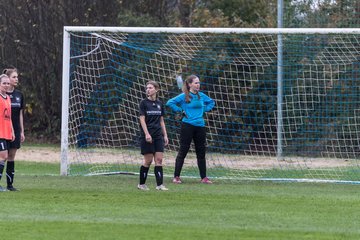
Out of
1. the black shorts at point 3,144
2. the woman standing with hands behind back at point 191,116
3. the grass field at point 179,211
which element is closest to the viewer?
the grass field at point 179,211

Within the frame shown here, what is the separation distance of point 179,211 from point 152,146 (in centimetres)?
282

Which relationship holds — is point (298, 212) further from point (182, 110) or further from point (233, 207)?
point (182, 110)

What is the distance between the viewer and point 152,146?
13906mm

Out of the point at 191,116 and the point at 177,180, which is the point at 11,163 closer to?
the point at 177,180

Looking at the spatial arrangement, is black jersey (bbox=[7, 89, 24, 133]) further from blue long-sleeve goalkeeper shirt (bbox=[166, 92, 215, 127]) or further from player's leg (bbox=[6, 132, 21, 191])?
blue long-sleeve goalkeeper shirt (bbox=[166, 92, 215, 127])

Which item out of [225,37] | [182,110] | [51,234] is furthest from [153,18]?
[51,234]

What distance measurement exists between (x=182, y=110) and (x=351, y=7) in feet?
23.6

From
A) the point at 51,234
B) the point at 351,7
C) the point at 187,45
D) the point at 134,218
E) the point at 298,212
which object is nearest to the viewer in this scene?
the point at 51,234

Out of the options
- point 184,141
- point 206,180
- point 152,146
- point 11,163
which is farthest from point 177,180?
point 11,163

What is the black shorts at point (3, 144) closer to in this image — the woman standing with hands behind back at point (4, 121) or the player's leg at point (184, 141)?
the woman standing with hands behind back at point (4, 121)

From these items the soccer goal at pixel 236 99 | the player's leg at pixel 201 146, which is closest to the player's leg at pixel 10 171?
the player's leg at pixel 201 146

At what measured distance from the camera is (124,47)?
19.3 meters

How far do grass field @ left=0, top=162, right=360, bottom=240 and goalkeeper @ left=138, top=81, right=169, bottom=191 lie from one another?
0.31 meters

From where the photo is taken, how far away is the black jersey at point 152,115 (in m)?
14.0
